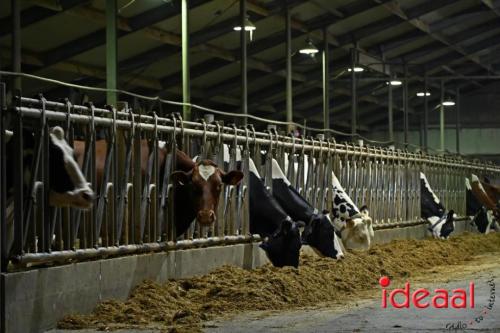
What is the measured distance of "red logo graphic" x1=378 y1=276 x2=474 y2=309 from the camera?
10383mm

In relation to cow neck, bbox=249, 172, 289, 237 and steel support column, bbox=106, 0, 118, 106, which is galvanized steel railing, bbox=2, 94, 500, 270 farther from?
steel support column, bbox=106, 0, 118, 106

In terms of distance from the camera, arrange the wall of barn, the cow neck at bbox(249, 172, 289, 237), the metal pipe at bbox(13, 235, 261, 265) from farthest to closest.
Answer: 1. the wall of barn
2. the cow neck at bbox(249, 172, 289, 237)
3. the metal pipe at bbox(13, 235, 261, 265)

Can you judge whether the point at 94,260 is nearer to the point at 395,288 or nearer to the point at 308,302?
the point at 308,302

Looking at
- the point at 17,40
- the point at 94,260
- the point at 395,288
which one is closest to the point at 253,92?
the point at 17,40

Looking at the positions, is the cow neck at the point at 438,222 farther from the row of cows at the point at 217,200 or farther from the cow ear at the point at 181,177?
the cow ear at the point at 181,177

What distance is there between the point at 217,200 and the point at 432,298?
92.5 inches

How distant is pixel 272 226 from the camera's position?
1312 cm

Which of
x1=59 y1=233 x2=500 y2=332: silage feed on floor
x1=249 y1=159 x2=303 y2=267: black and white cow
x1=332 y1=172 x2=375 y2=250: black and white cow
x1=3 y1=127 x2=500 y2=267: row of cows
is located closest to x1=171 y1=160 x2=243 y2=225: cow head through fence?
x1=3 y1=127 x2=500 y2=267: row of cows

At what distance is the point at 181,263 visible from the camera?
11867 mm

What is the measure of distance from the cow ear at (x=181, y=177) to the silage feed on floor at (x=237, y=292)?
38.8 inches

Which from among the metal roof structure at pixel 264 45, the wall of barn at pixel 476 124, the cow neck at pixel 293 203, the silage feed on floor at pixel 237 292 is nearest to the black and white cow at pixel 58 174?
the silage feed on floor at pixel 237 292

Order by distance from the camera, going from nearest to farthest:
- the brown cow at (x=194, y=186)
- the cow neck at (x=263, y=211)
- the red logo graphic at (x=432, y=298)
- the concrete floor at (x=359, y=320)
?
1. the concrete floor at (x=359, y=320)
2. the red logo graphic at (x=432, y=298)
3. the brown cow at (x=194, y=186)
4. the cow neck at (x=263, y=211)

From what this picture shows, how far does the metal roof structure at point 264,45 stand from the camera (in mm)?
22312

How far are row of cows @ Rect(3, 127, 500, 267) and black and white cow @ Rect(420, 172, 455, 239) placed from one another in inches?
307
